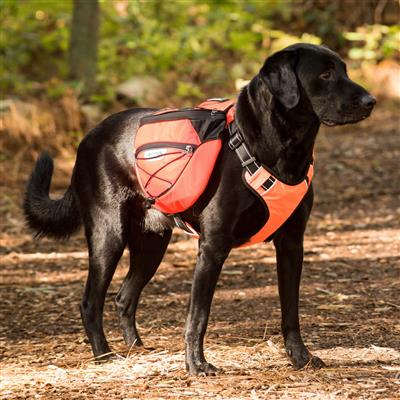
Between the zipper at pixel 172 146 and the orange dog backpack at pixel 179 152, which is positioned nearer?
the orange dog backpack at pixel 179 152

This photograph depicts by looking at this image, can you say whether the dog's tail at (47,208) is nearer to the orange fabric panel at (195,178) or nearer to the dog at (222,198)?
the dog at (222,198)

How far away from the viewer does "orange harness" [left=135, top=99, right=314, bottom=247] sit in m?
4.09

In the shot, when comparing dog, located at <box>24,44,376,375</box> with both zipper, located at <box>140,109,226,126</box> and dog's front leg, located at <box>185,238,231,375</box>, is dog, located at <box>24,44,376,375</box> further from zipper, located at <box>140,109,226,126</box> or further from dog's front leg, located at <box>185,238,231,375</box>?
zipper, located at <box>140,109,226,126</box>

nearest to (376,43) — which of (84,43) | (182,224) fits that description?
(84,43)

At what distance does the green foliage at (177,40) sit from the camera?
45.0 feet

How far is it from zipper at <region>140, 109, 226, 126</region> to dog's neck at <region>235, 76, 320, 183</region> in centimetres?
22

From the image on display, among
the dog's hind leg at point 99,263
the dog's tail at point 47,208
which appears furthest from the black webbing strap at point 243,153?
the dog's tail at point 47,208

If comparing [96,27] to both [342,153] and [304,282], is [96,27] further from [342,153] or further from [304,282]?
[304,282]

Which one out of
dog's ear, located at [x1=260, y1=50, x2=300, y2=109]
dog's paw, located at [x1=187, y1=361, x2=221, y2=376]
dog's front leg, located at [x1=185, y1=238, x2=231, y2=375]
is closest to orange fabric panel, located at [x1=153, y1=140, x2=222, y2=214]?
dog's front leg, located at [x1=185, y1=238, x2=231, y2=375]

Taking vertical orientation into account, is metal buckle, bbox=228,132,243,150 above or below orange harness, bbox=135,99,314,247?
above

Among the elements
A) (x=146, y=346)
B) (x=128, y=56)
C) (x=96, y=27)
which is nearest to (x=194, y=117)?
(x=146, y=346)

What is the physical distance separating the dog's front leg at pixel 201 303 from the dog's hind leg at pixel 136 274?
0.79 metres

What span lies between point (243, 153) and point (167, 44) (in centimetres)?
1077

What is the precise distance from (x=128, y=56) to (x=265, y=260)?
8335mm
